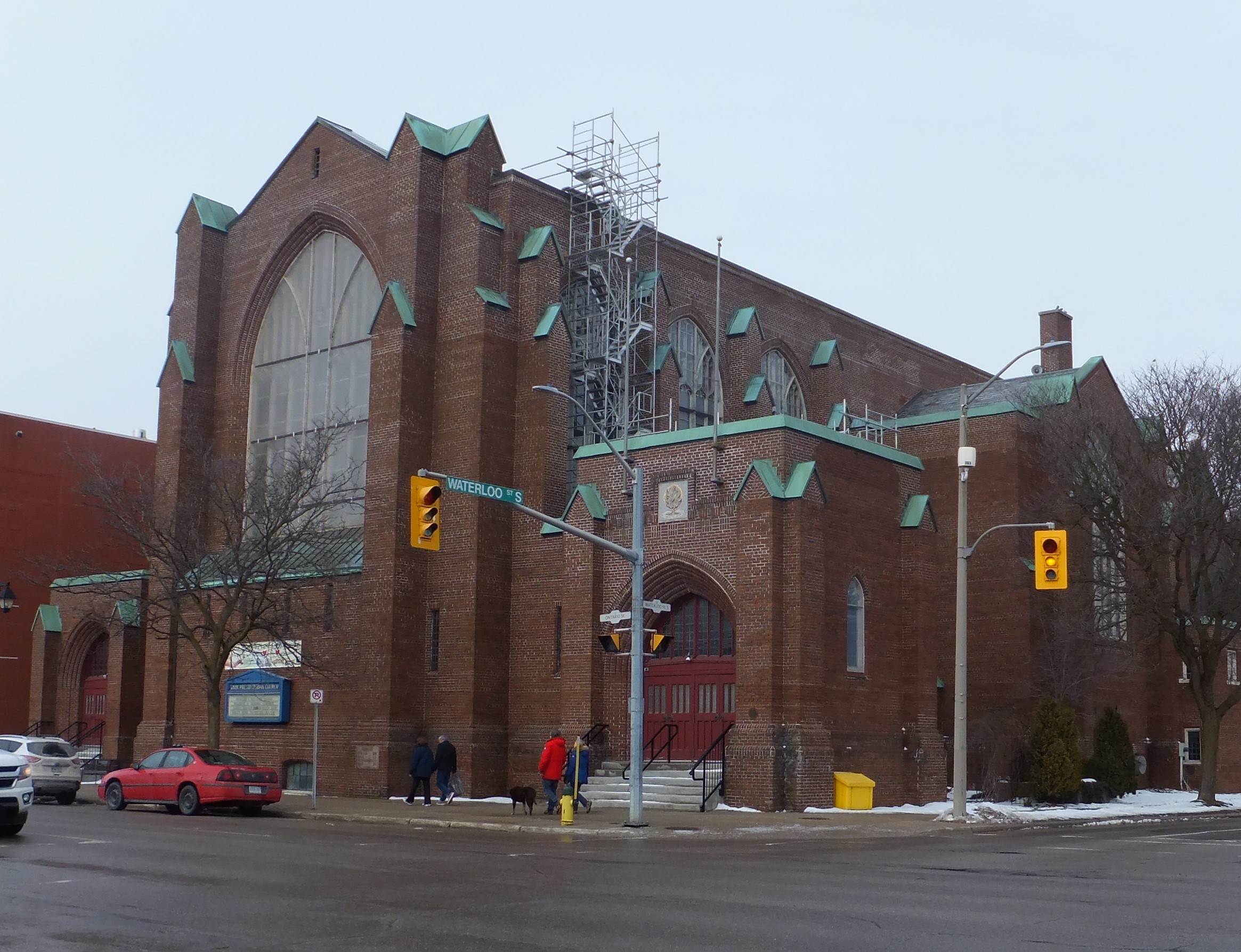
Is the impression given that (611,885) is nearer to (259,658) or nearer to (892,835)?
(892,835)

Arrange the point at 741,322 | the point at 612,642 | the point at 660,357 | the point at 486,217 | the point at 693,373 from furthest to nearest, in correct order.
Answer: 1. the point at 741,322
2. the point at 693,373
3. the point at 660,357
4. the point at 486,217
5. the point at 612,642

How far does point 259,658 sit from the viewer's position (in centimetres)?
3703

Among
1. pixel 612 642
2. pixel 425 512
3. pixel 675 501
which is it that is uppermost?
pixel 675 501

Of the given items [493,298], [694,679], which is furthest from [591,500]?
[493,298]

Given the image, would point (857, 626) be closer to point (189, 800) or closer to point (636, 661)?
point (636, 661)

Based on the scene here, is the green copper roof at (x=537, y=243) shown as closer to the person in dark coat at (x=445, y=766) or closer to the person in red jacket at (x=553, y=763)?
the person in dark coat at (x=445, y=766)

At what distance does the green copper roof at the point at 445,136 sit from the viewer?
117ft

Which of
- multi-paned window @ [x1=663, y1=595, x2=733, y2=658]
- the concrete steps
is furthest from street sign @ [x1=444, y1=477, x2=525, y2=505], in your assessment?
multi-paned window @ [x1=663, y1=595, x2=733, y2=658]

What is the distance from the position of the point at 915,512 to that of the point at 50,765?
830 inches

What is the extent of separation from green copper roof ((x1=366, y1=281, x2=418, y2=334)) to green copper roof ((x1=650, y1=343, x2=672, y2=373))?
6.97 metres

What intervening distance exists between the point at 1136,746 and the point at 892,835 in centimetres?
2120

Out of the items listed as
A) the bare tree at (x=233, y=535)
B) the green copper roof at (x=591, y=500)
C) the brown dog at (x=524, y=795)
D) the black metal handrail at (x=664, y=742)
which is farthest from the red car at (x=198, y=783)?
the green copper roof at (x=591, y=500)

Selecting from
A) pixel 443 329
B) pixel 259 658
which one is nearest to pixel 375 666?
pixel 259 658

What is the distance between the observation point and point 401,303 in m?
34.9
